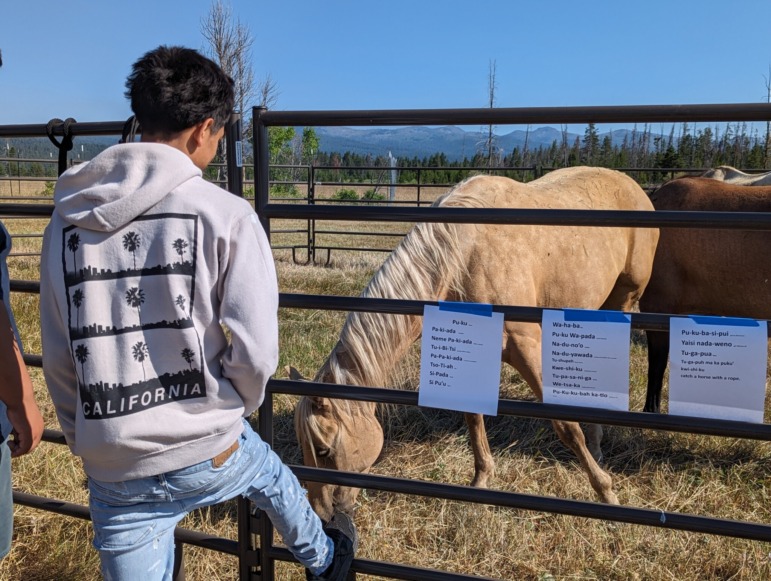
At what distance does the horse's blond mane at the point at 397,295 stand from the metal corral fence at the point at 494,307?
2.44 ft

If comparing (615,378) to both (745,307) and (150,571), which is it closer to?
(150,571)

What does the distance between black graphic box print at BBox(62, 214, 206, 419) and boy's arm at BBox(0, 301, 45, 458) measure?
19 cm

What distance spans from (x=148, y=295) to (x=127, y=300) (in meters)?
0.04

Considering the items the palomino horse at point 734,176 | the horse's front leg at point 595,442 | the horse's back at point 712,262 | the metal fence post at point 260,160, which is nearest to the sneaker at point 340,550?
the metal fence post at point 260,160

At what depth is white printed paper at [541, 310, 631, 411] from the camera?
1.59m

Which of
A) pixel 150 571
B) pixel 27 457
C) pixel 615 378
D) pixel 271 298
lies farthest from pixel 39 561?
pixel 615 378

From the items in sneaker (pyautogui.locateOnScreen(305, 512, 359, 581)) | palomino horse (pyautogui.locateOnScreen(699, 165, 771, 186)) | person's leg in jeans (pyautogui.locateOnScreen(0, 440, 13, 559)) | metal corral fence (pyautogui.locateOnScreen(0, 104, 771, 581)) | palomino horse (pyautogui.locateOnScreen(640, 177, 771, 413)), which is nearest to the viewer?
person's leg in jeans (pyautogui.locateOnScreen(0, 440, 13, 559))

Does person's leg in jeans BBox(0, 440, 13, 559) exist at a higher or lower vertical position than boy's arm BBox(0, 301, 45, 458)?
lower

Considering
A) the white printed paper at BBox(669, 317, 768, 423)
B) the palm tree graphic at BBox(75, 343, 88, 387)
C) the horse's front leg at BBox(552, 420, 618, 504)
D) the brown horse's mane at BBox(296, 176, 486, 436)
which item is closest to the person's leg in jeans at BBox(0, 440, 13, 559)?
the palm tree graphic at BBox(75, 343, 88, 387)

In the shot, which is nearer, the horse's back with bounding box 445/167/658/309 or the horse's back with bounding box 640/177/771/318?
the horse's back with bounding box 445/167/658/309

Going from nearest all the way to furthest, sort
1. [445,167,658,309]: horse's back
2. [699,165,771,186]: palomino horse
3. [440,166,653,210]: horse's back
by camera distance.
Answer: [445,167,658,309]: horse's back < [440,166,653,210]: horse's back < [699,165,771,186]: palomino horse

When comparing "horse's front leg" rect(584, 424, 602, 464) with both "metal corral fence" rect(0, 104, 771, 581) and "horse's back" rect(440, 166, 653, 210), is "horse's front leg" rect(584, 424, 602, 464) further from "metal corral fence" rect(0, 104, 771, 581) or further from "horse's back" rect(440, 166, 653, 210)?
"metal corral fence" rect(0, 104, 771, 581)

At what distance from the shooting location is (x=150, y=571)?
1.33 metres

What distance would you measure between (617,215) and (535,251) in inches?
70.3
